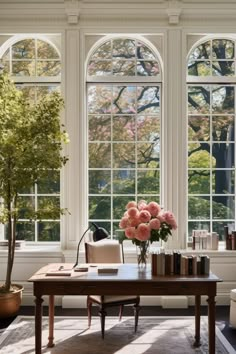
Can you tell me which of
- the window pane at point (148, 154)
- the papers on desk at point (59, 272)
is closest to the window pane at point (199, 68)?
the window pane at point (148, 154)

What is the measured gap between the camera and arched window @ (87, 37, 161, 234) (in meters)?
6.46

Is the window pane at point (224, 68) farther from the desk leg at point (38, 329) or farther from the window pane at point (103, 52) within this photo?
the desk leg at point (38, 329)

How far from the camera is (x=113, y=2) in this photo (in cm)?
621

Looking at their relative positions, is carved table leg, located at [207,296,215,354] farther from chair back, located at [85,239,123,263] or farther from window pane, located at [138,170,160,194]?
window pane, located at [138,170,160,194]

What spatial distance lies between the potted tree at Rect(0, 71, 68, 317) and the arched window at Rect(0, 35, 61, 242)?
91 cm

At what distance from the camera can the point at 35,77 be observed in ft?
21.2

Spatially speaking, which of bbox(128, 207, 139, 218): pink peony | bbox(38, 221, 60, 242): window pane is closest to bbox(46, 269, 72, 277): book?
bbox(128, 207, 139, 218): pink peony

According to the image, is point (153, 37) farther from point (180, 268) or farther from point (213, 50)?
point (180, 268)

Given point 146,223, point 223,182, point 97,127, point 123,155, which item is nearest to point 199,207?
point 223,182

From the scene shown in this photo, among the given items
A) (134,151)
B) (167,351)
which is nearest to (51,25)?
(134,151)

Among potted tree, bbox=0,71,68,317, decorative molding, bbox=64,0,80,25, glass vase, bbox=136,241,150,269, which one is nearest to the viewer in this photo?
glass vase, bbox=136,241,150,269

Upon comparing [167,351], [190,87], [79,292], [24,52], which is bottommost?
[167,351]

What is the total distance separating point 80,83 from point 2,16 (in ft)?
4.46

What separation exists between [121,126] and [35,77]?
4.48ft
